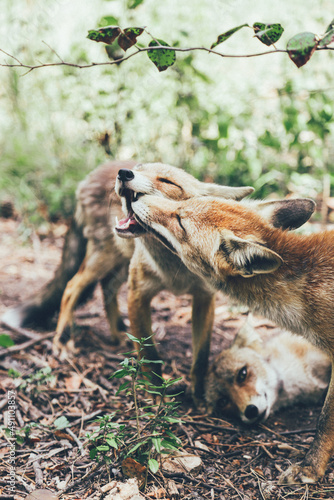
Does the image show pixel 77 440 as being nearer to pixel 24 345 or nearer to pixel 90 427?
pixel 90 427

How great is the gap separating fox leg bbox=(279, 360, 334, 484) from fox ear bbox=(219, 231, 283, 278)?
2.96 feet

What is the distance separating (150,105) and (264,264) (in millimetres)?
5563

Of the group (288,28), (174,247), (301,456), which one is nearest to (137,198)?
(174,247)

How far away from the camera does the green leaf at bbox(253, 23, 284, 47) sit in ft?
7.08

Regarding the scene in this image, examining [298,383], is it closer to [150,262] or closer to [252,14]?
[150,262]

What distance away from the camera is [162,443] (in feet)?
7.52

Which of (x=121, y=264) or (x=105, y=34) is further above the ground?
(x=105, y=34)

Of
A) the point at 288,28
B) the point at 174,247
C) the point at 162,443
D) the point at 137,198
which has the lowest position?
the point at 162,443

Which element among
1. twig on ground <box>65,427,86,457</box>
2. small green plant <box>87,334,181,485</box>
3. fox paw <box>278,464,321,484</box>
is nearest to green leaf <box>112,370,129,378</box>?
small green plant <box>87,334,181,485</box>

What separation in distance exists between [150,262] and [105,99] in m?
4.31

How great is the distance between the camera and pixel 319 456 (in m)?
2.61

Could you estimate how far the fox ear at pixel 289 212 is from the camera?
10.2 feet

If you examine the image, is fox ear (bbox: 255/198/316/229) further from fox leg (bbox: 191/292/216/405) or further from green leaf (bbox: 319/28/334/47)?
green leaf (bbox: 319/28/334/47)

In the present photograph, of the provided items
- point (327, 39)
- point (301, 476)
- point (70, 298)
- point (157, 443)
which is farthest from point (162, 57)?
point (70, 298)
